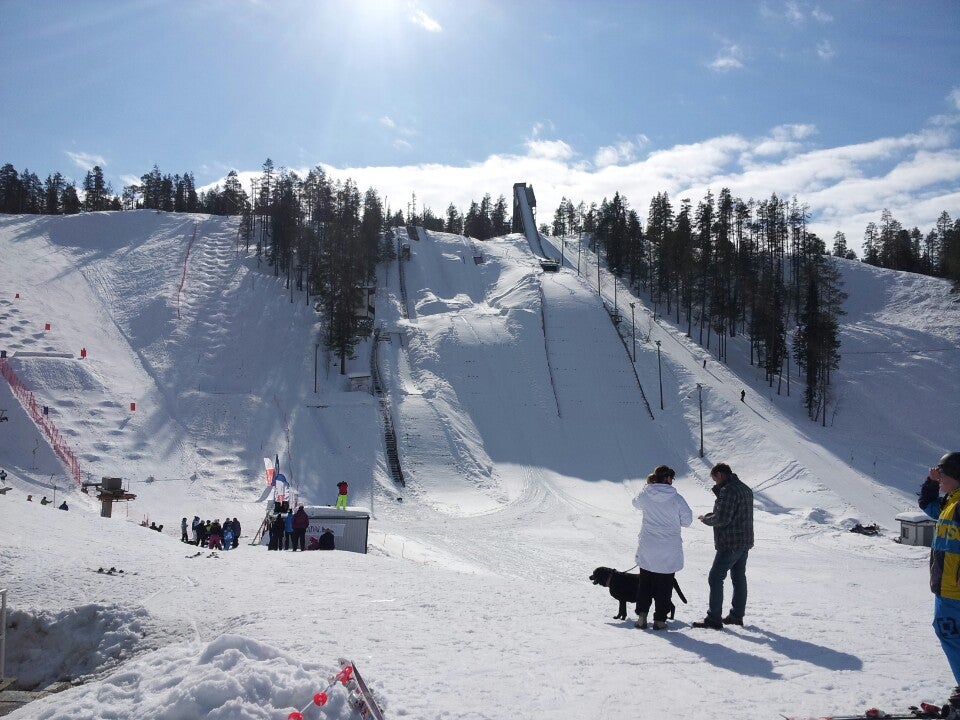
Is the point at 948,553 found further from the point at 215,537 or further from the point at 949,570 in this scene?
the point at 215,537

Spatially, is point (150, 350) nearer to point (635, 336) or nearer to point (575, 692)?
point (635, 336)

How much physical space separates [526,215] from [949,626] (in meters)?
89.4

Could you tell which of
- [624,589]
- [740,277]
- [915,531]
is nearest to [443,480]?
[915,531]

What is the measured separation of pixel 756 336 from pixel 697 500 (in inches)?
1108

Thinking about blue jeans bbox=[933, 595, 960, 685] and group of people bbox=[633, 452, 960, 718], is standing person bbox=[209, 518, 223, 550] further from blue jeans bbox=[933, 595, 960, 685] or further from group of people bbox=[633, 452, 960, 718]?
blue jeans bbox=[933, 595, 960, 685]

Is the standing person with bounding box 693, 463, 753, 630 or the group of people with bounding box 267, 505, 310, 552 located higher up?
the standing person with bounding box 693, 463, 753, 630

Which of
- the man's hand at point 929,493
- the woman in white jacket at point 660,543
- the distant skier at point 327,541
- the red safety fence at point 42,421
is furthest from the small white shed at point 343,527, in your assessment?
the red safety fence at point 42,421

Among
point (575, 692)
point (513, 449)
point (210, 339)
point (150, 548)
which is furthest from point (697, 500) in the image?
point (210, 339)

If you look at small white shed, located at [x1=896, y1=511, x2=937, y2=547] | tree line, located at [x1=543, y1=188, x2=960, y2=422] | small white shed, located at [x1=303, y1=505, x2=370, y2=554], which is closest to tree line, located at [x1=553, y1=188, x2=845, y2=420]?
tree line, located at [x1=543, y1=188, x2=960, y2=422]

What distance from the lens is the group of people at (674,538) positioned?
23.1 feet

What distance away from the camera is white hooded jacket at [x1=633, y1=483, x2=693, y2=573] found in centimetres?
701

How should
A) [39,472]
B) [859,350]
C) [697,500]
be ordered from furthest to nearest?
[859,350] → [697,500] → [39,472]

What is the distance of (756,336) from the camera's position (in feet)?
185

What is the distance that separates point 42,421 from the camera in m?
29.6
